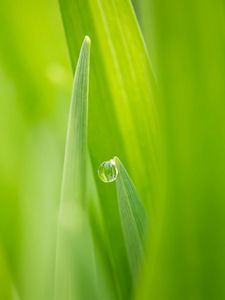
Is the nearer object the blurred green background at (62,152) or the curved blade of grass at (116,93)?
the blurred green background at (62,152)

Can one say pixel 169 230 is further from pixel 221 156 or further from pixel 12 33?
pixel 12 33

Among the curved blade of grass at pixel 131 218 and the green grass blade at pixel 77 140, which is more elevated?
the green grass blade at pixel 77 140

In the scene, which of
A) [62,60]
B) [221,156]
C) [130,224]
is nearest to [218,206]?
[221,156]

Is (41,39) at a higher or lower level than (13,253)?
higher

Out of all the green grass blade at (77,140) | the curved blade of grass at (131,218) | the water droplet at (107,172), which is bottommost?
the curved blade of grass at (131,218)
